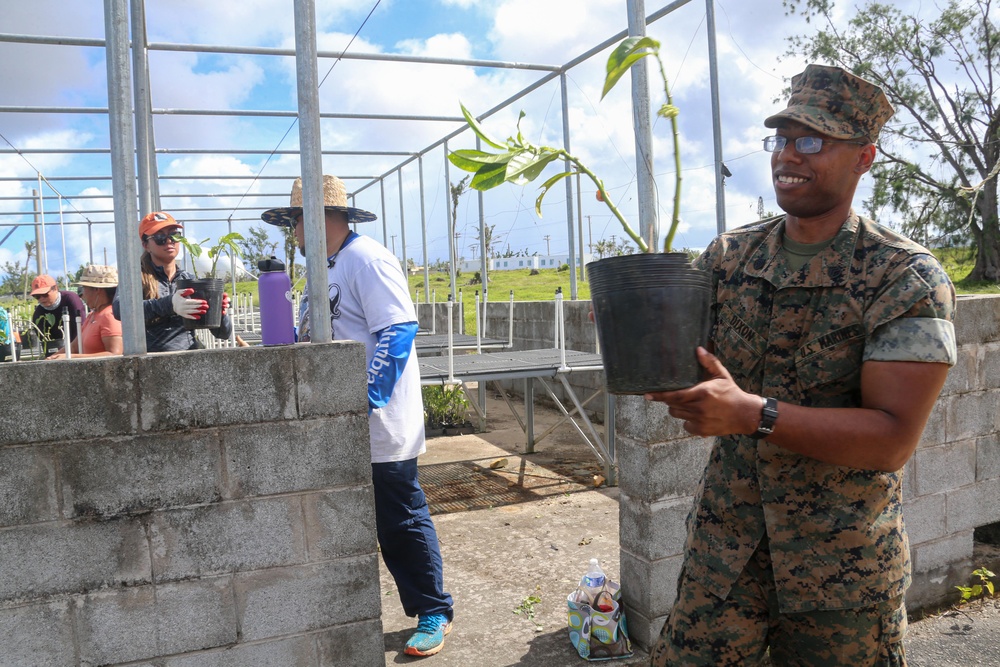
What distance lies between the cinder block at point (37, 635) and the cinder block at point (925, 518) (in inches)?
124

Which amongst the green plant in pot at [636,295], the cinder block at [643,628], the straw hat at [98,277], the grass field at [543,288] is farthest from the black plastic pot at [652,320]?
the grass field at [543,288]

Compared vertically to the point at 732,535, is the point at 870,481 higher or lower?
higher

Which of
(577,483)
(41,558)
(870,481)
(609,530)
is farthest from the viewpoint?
(577,483)

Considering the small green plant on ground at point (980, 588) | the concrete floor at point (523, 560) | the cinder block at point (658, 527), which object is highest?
the cinder block at point (658, 527)

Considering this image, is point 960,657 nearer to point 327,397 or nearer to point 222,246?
point 327,397

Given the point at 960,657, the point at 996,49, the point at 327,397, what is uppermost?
the point at 996,49

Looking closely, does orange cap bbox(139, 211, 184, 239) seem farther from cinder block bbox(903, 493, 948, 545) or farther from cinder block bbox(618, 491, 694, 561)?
cinder block bbox(903, 493, 948, 545)

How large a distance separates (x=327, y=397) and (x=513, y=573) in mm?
1934

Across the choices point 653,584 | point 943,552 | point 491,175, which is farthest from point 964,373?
point 491,175

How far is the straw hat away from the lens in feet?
11.7

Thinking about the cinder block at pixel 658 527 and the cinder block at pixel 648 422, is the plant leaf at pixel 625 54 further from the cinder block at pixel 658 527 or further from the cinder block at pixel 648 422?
the cinder block at pixel 658 527

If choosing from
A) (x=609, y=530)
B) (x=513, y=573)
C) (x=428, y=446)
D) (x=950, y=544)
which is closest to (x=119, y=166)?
(x=513, y=573)

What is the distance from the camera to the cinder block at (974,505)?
3436mm

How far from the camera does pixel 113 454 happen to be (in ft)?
6.53
